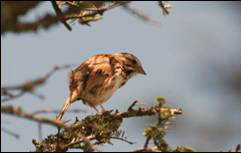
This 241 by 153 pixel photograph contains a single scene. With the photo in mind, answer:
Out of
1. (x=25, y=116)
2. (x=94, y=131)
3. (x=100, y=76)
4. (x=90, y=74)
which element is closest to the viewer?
(x=25, y=116)

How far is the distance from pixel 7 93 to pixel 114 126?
8.57 feet

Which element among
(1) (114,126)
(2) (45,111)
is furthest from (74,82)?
(2) (45,111)

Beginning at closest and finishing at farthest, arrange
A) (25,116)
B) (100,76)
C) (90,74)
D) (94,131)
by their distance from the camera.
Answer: (25,116)
(94,131)
(90,74)
(100,76)

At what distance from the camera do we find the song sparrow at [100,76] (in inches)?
258

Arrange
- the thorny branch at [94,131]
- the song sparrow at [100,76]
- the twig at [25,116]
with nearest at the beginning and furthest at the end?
the twig at [25,116]
the thorny branch at [94,131]
the song sparrow at [100,76]

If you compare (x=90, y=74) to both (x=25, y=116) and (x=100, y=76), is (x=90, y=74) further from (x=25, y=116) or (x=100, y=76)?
(x=25, y=116)

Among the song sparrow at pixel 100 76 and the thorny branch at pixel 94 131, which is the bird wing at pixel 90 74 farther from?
the thorny branch at pixel 94 131

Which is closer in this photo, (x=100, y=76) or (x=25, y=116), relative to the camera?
(x=25, y=116)

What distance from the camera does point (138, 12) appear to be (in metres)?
3.81

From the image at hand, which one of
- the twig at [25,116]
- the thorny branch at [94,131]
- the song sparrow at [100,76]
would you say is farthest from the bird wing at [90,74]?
the twig at [25,116]

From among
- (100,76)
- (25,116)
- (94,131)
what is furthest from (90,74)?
(25,116)

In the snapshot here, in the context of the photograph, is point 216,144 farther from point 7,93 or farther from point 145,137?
point 7,93

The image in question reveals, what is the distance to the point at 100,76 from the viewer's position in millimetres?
6836

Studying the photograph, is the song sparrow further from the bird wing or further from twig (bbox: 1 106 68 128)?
twig (bbox: 1 106 68 128)
